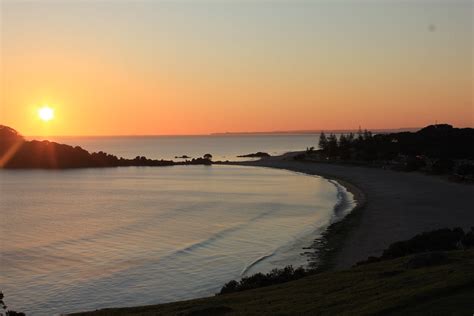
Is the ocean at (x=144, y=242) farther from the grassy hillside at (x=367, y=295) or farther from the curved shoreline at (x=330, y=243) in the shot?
the grassy hillside at (x=367, y=295)

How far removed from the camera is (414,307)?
38.0ft

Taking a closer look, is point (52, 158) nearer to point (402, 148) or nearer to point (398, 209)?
point (402, 148)

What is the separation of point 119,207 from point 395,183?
3590 centimetres

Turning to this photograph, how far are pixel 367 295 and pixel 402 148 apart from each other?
11884 centimetres

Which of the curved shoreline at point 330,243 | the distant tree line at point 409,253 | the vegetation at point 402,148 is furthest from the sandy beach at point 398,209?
the vegetation at point 402,148

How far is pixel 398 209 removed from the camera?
45500 mm

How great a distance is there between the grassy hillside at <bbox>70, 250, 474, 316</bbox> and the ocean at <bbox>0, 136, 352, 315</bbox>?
6.33m

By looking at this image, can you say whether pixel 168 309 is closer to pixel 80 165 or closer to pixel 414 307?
pixel 414 307

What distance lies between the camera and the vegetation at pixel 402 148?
364 ft

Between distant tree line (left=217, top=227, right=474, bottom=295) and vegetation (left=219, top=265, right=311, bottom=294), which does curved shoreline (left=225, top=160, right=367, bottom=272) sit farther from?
vegetation (left=219, top=265, right=311, bottom=294)

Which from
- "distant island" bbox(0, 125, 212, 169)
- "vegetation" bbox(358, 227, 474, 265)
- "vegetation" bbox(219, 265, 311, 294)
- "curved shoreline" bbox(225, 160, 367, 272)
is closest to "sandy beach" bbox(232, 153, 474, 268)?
"curved shoreline" bbox(225, 160, 367, 272)

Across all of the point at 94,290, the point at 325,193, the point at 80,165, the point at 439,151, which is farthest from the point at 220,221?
the point at 80,165

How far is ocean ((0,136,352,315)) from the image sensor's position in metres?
23.8

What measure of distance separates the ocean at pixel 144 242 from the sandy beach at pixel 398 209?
9.36ft
